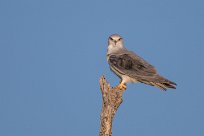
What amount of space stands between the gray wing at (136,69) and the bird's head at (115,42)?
4.59 feet

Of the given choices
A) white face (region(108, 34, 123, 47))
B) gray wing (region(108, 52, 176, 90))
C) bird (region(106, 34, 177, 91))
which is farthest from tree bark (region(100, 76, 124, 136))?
white face (region(108, 34, 123, 47))

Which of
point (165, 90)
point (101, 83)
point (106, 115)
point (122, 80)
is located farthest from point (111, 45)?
point (106, 115)

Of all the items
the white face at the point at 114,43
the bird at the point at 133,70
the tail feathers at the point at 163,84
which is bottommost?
the tail feathers at the point at 163,84

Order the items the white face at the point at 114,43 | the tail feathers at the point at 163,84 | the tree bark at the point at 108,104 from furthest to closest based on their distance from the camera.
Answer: the white face at the point at 114,43 → the tail feathers at the point at 163,84 → the tree bark at the point at 108,104

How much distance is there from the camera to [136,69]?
57.2ft

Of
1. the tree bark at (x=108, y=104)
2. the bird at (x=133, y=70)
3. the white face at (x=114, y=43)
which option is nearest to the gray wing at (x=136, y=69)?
the bird at (x=133, y=70)

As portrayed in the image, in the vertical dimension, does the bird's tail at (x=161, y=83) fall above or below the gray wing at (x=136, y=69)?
below

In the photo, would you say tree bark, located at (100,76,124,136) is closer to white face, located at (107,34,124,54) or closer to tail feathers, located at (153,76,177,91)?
tail feathers, located at (153,76,177,91)

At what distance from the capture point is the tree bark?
1270 cm

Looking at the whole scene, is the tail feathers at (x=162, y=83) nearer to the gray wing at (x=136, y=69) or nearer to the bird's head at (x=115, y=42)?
the gray wing at (x=136, y=69)

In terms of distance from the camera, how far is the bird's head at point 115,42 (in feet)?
66.1

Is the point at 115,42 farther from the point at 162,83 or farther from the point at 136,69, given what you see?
the point at 162,83

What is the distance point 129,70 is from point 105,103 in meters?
4.50

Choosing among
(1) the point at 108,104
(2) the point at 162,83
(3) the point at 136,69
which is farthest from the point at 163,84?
(1) the point at 108,104
